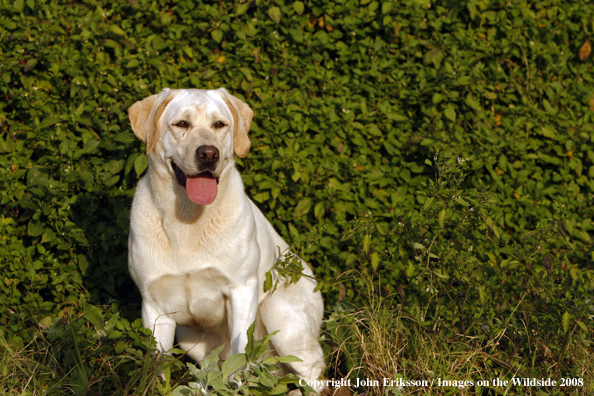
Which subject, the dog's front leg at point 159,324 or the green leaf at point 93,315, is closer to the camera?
the green leaf at point 93,315

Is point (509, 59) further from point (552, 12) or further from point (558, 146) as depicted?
point (558, 146)

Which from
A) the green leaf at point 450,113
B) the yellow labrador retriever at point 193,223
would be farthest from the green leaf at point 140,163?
the green leaf at point 450,113

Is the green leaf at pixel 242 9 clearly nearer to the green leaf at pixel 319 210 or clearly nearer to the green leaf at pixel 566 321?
the green leaf at pixel 319 210

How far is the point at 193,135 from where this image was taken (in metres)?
2.78

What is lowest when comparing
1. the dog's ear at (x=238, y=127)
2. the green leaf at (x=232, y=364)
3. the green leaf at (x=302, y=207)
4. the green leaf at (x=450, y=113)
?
the green leaf at (x=302, y=207)

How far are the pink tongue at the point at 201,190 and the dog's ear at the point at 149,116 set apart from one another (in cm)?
32

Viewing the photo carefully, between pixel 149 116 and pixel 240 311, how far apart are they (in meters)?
1.13

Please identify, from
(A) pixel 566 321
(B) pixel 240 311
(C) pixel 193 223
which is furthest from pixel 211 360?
(A) pixel 566 321

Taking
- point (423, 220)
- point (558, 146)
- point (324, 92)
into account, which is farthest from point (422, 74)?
point (423, 220)

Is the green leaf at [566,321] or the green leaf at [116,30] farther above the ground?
the green leaf at [116,30]

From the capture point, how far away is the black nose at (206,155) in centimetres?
269

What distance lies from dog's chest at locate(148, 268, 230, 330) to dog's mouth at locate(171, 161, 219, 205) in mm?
365

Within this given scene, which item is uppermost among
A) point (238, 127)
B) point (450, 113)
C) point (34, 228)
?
point (238, 127)

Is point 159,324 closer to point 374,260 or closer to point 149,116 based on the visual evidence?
point 149,116
